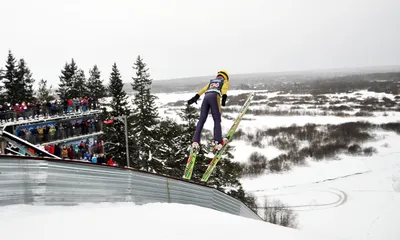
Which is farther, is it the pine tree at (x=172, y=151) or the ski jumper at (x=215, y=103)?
the pine tree at (x=172, y=151)

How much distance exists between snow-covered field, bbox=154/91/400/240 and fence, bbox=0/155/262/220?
21.5 meters

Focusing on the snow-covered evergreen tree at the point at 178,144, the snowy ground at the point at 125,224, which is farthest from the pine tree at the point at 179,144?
the snowy ground at the point at 125,224

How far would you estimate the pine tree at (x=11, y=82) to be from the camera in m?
36.3

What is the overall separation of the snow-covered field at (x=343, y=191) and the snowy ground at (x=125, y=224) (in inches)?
856

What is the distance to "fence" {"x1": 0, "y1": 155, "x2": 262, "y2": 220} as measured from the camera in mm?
5672

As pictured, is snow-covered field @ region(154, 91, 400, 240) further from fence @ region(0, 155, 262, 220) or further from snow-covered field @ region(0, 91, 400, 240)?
fence @ region(0, 155, 262, 220)

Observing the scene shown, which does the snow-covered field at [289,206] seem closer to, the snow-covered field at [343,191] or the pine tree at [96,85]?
the snow-covered field at [343,191]

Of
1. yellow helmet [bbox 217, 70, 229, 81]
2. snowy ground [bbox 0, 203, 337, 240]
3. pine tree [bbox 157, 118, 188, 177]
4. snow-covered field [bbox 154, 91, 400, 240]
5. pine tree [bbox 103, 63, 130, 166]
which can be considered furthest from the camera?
snow-covered field [bbox 154, 91, 400, 240]

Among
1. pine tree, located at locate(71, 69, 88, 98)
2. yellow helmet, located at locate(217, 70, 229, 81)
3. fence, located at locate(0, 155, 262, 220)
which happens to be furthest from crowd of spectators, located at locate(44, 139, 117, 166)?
pine tree, located at locate(71, 69, 88, 98)

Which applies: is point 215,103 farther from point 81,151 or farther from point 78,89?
point 78,89

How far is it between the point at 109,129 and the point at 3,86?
65.6 feet

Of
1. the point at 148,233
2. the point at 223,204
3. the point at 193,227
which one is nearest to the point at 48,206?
the point at 148,233

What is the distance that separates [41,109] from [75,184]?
1718cm

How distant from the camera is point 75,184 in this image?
6258 mm
